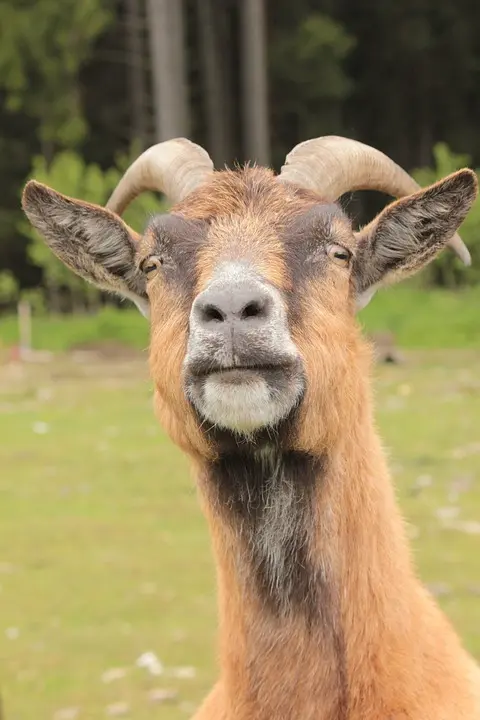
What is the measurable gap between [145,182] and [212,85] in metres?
26.2

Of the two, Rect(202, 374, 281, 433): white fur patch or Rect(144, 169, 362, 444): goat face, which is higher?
Rect(144, 169, 362, 444): goat face

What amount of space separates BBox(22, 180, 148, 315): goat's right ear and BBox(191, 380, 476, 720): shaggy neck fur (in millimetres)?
1027

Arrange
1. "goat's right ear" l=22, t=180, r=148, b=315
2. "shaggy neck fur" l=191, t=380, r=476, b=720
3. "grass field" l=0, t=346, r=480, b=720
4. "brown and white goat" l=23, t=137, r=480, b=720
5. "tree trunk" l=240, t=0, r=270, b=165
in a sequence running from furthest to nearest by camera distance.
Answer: "tree trunk" l=240, t=0, r=270, b=165 → "grass field" l=0, t=346, r=480, b=720 → "goat's right ear" l=22, t=180, r=148, b=315 → "shaggy neck fur" l=191, t=380, r=476, b=720 → "brown and white goat" l=23, t=137, r=480, b=720

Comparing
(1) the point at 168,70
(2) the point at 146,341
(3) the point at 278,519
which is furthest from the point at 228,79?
(3) the point at 278,519

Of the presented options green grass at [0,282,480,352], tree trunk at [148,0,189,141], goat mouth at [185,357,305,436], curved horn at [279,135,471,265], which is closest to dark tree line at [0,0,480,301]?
tree trunk at [148,0,189,141]

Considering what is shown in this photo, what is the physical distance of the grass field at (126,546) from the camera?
6.96 metres

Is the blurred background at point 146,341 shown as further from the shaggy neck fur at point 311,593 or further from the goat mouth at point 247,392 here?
the goat mouth at point 247,392

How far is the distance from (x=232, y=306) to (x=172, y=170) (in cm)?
150

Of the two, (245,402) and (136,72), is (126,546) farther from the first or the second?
(136,72)

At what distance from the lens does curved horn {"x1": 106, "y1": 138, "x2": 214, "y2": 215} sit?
4789 millimetres

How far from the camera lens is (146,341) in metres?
21.8

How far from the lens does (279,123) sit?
1320 inches

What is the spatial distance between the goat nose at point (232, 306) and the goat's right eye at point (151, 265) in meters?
0.69

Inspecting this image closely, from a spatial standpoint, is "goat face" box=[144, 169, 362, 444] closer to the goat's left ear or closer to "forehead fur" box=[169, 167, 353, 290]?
"forehead fur" box=[169, 167, 353, 290]
